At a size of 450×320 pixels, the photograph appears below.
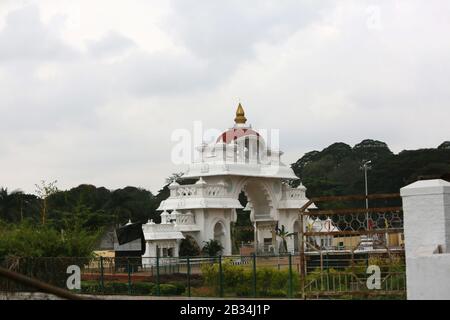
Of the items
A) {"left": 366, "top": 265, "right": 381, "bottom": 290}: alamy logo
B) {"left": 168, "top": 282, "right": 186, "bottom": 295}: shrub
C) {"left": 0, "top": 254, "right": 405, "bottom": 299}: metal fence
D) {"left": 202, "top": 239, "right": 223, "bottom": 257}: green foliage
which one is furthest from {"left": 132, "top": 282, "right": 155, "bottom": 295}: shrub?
{"left": 202, "top": 239, "right": 223, "bottom": 257}: green foliage

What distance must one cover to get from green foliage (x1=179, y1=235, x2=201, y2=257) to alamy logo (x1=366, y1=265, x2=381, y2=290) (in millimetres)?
21202

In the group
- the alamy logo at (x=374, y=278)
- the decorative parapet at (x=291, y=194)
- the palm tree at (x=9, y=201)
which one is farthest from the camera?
the palm tree at (x=9, y=201)

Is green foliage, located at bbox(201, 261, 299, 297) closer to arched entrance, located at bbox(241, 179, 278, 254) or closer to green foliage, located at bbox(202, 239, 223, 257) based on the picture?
green foliage, located at bbox(202, 239, 223, 257)

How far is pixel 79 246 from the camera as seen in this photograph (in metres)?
22.8

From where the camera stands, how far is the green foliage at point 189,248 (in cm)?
3575

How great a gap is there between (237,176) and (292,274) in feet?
68.7

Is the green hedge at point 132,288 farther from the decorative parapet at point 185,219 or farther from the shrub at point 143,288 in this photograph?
the decorative parapet at point 185,219

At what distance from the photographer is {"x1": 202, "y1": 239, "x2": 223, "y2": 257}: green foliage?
36.5 metres

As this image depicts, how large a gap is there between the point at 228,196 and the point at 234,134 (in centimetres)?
405

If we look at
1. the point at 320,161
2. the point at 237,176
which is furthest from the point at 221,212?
the point at 320,161

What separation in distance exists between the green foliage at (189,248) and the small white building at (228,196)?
422 millimetres

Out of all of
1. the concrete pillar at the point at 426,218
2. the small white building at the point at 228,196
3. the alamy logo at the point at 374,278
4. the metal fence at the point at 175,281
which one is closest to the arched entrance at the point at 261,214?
the small white building at the point at 228,196
